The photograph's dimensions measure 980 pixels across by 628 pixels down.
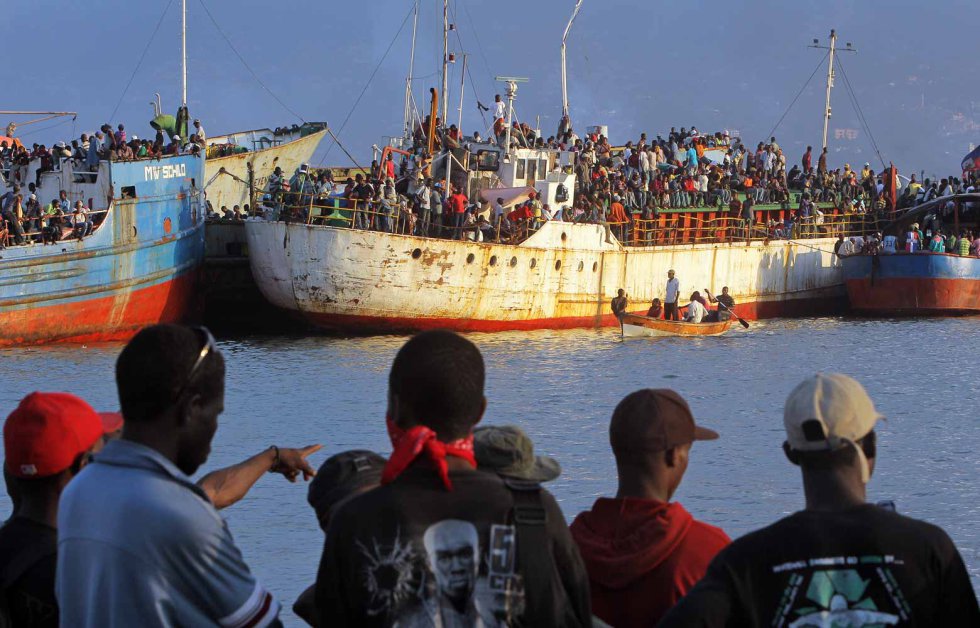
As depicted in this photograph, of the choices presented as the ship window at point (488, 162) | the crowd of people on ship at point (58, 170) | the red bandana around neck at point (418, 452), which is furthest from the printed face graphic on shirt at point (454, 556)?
the ship window at point (488, 162)

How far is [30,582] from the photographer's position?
4.36 meters

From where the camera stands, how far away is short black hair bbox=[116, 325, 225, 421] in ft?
13.2

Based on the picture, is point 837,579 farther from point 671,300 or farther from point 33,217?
point 671,300

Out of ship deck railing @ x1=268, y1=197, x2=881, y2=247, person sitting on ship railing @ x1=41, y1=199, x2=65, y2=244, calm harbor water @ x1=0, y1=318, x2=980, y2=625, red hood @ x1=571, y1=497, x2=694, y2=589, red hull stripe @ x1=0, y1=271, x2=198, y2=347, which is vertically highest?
ship deck railing @ x1=268, y1=197, x2=881, y2=247

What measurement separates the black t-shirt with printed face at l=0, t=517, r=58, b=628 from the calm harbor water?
846cm

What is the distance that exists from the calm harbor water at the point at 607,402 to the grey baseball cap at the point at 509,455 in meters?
8.80

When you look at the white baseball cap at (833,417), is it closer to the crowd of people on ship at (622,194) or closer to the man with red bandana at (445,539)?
the man with red bandana at (445,539)

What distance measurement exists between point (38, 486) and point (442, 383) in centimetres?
145

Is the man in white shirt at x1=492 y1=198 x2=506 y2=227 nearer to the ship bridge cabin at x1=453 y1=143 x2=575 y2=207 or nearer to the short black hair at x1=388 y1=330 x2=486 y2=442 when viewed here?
the ship bridge cabin at x1=453 y1=143 x2=575 y2=207

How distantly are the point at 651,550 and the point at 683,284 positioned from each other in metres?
37.0

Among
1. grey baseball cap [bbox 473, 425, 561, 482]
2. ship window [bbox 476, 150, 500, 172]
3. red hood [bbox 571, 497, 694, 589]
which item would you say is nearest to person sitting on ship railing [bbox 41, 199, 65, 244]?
ship window [bbox 476, 150, 500, 172]

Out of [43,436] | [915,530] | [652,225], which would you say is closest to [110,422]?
[43,436]

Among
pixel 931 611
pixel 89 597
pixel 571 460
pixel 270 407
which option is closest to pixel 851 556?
pixel 931 611

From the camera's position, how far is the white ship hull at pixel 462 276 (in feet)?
107
